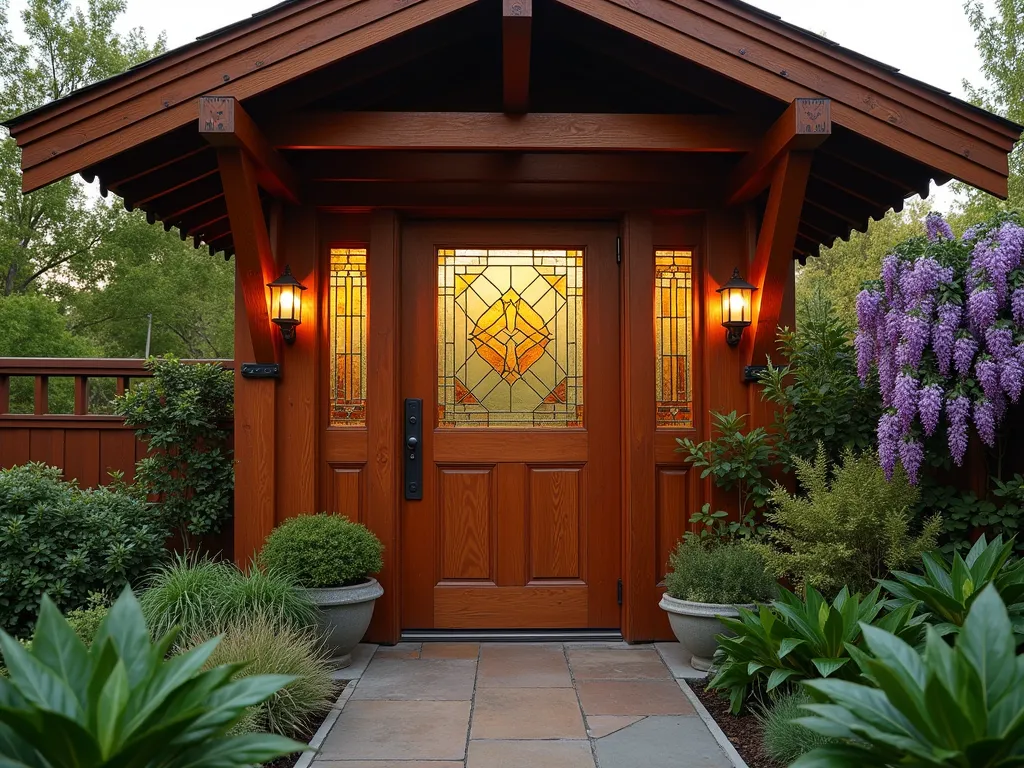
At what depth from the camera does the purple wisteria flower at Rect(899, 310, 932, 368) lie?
3.87 metres

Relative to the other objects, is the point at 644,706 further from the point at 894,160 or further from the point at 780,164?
the point at 894,160

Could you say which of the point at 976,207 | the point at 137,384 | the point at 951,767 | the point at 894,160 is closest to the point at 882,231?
the point at 976,207

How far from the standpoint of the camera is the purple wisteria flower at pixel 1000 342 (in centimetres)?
371

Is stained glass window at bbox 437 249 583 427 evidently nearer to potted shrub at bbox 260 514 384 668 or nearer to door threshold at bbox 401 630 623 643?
→ potted shrub at bbox 260 514 384 668

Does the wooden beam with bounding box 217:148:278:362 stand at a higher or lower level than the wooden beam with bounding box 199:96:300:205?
lower

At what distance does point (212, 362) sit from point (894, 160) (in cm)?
425

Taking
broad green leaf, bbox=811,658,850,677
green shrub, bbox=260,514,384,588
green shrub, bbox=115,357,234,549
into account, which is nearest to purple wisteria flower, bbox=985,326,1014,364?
broad green leaf, bbox=811,658,850,677

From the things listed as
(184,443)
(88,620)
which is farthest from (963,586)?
(184,443)

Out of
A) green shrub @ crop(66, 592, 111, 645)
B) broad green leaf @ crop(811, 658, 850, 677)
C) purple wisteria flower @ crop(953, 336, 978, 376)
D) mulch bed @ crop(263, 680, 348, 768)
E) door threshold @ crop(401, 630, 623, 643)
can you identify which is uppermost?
purple wisteria flower @ crop(953, 336, 978, 376)

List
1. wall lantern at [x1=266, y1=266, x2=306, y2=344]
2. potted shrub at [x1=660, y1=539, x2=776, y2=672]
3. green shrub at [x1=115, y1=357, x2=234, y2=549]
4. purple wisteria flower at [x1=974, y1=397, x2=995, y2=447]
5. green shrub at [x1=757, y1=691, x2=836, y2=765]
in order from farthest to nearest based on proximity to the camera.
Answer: green shrub at [x1=115, y1=357, x2=234, y2=549], wall lantern at [x1=266, y1=266, x2=306, y2=344], potted shrub at [x1=660, y1=539, x2=776, y2=672], purple wisteria flower at [x1=974, y1=397, x2=995, y2=447], green shrub at [x1=757, y1=691, x2=836, y2=765]

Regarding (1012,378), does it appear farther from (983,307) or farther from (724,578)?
(724,578)

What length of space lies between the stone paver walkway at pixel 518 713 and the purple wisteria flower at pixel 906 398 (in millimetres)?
1613

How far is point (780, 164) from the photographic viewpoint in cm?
430

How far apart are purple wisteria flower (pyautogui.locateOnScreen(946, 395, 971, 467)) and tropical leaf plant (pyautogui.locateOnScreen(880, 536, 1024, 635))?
431 mm
